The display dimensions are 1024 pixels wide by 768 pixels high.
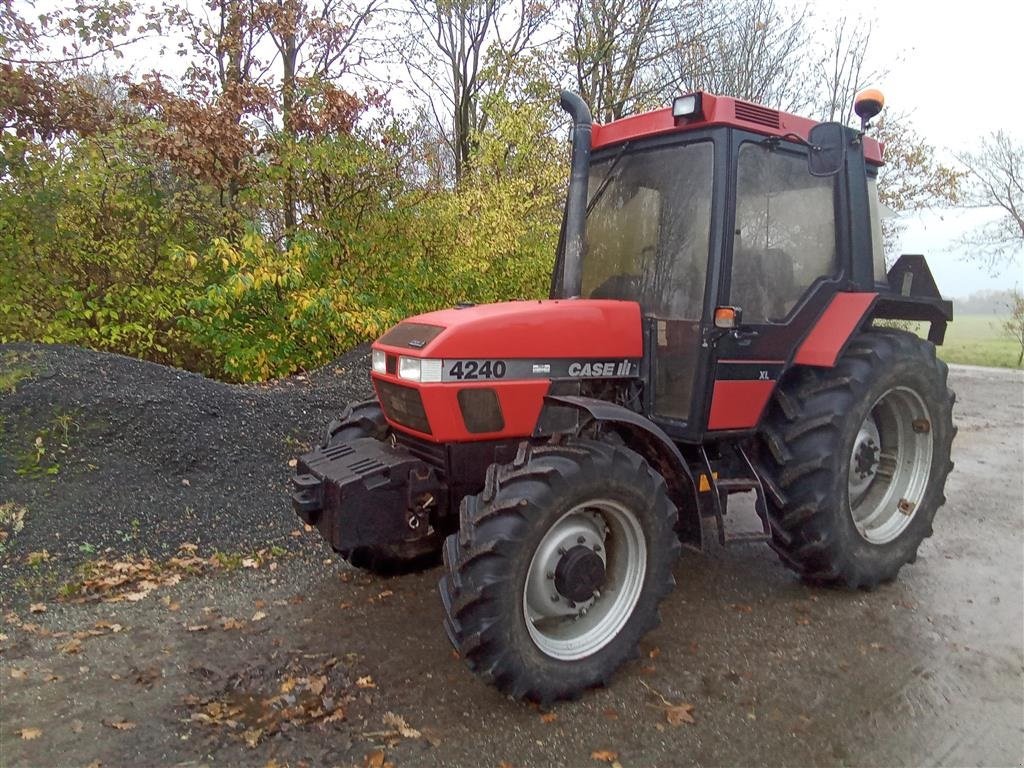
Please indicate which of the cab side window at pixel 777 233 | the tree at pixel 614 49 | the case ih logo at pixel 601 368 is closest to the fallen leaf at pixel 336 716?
the case ih logo at pixel 601 368

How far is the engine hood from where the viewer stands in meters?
3.23

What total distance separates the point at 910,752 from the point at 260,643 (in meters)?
2.75

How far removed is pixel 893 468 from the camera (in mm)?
4492

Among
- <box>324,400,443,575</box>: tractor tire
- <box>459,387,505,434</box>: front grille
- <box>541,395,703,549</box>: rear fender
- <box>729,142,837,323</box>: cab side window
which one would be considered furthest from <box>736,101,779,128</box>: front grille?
<box>324,400,443,575</box>: tractor tire

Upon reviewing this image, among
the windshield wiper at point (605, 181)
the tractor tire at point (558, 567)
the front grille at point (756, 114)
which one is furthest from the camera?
the windshield wiper at point (605, 181)

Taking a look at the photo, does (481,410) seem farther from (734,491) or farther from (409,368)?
(734,491)

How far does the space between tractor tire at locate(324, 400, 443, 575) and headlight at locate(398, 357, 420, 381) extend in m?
0.65

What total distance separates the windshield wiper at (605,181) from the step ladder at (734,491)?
1.44m

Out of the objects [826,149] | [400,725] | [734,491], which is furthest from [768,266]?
[400,725]

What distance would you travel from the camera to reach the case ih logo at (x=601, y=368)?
3.49m

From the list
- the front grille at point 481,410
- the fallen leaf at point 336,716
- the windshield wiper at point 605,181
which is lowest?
the fallen leaf at point 336,716

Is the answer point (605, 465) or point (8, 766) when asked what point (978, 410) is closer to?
point (605, 465)

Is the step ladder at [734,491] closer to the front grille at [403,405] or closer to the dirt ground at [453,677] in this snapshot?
the dirt ground at [453,677]

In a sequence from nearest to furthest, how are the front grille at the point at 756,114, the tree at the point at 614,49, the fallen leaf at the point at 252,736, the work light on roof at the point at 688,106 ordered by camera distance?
the fallen leaf at the point at 252,736 → the work light on roof at the point at 688,106 → the front grille at the point at 756,114 → the tree at the point at 614,49
